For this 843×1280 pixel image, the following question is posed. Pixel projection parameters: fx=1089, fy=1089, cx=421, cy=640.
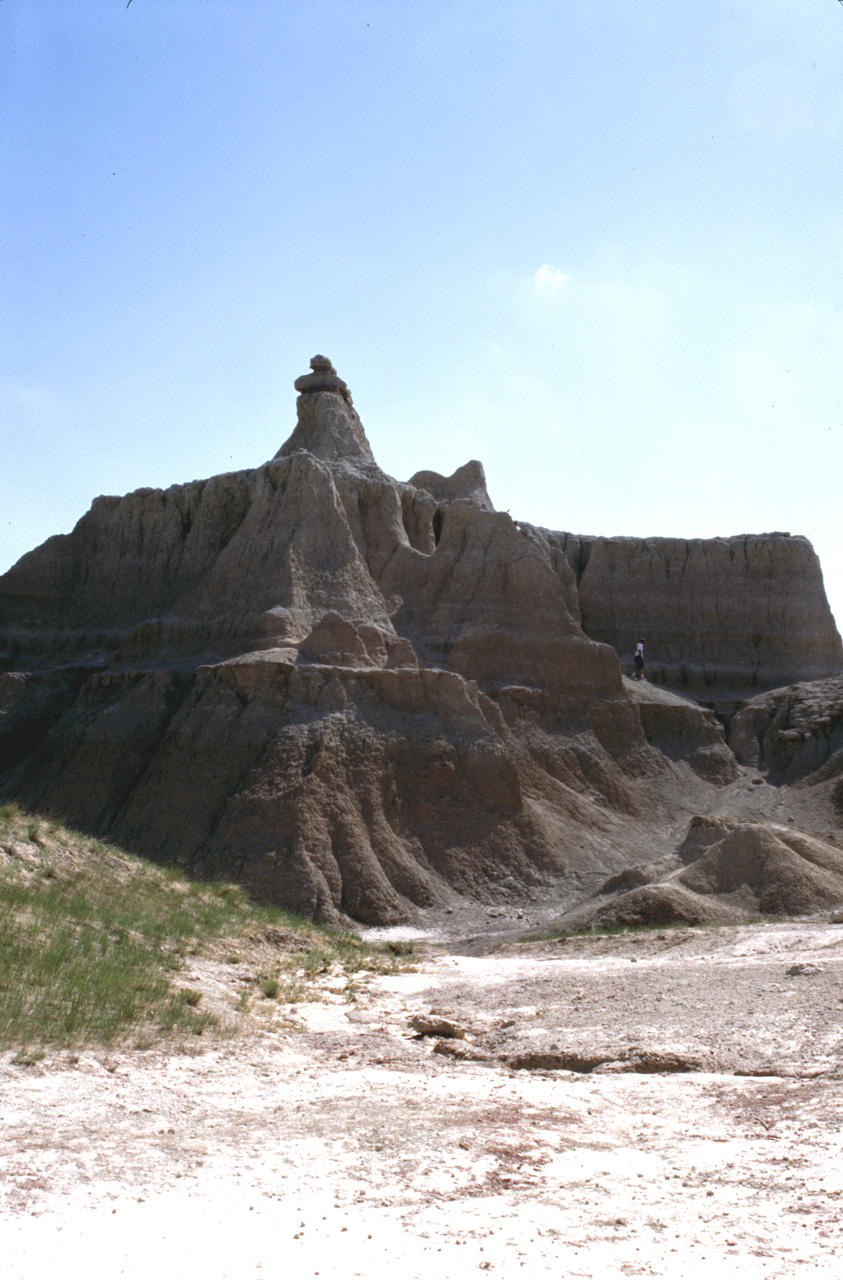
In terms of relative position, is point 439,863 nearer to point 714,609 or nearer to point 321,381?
point 321,381

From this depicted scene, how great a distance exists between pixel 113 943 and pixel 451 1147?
6.99m

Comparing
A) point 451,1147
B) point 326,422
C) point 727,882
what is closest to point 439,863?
point 727,882

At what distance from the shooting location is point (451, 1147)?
7.71m

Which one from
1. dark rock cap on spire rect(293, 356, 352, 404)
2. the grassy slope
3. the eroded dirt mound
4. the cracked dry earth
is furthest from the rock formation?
the cracked dry earth

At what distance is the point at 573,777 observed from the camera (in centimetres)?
3422

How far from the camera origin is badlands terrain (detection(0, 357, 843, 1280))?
6.56m

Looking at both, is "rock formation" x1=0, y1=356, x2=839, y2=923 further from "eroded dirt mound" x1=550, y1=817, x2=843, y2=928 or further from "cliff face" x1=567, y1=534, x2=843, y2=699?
"eroded dirt mound" x1=550, y1=817, x2=843, y2=928

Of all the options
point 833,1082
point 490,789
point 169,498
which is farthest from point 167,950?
point 169,498

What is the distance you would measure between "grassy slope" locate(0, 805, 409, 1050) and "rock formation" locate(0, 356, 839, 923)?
18.6ft

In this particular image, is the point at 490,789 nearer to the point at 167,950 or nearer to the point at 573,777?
the point at 573,777

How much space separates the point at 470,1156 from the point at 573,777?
27.1 m

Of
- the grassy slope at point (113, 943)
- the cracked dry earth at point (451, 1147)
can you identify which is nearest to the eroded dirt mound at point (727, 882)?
the grassy slope at point (113, 943)

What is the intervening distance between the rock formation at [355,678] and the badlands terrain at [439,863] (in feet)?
0.38

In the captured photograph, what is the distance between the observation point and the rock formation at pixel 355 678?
88.1 ft
